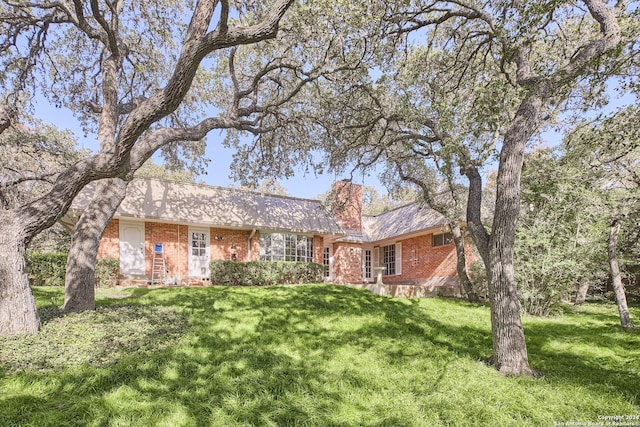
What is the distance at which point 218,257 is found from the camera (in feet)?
51.0

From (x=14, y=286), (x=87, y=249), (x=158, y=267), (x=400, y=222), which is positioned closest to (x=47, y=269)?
(x=158, y=267)

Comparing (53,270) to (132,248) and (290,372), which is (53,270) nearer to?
(132,248)

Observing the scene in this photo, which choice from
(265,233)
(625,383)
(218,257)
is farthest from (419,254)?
(625,383)

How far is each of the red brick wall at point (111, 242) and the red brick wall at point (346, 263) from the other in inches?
441

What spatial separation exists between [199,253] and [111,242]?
3.54 metres

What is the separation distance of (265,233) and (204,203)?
10.6ft

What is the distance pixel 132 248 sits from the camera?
1412 centimetres

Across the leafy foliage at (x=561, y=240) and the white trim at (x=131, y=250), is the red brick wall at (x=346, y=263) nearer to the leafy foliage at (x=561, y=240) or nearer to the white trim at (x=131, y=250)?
the white trim at (x=131, y=250)

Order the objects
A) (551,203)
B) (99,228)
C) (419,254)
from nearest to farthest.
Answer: (99,228) < (551,203) < (419,254)

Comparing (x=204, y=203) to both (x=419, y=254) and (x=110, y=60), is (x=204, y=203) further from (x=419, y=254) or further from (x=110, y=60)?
(x=419, y=254)

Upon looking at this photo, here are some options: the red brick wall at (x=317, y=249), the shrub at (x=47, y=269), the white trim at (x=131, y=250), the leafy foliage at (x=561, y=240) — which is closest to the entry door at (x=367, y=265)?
the red brick wall at (x=317, y=249)

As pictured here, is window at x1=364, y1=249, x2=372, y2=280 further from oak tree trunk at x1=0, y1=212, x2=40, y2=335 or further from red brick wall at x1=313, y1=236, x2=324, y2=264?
oak tree trunk at x1=0, y1=212, x2=40, y2=335

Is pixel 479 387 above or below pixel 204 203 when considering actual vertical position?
below

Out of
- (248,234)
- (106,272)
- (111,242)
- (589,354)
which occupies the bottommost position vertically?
(589,354)
